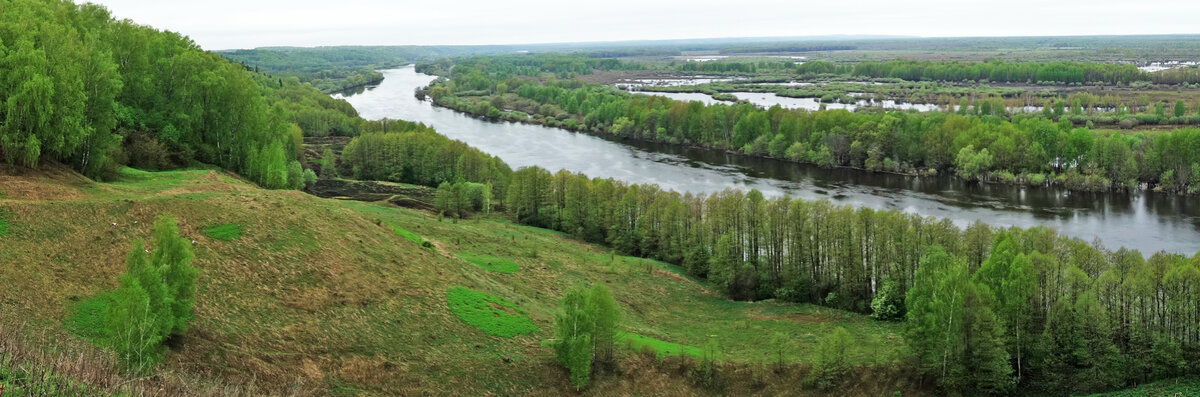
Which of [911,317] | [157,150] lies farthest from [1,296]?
[911,317]

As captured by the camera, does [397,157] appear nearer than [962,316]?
No

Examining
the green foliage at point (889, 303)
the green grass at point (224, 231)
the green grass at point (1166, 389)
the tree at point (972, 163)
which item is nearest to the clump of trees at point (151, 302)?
the green grass at point (224, 231)

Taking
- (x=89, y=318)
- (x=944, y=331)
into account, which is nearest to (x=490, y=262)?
(x=89, y=318)

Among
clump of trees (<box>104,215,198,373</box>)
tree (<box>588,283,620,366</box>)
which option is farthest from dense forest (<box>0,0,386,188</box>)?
tree (<box>588,283,620,366</box>)

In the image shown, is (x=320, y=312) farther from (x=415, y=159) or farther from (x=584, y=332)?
(x=415, y=159)

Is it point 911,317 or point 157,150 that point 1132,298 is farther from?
point 157,150

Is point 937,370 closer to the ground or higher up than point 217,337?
closer to the ground

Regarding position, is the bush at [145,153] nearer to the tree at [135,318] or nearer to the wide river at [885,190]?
the tree at [135,318]
